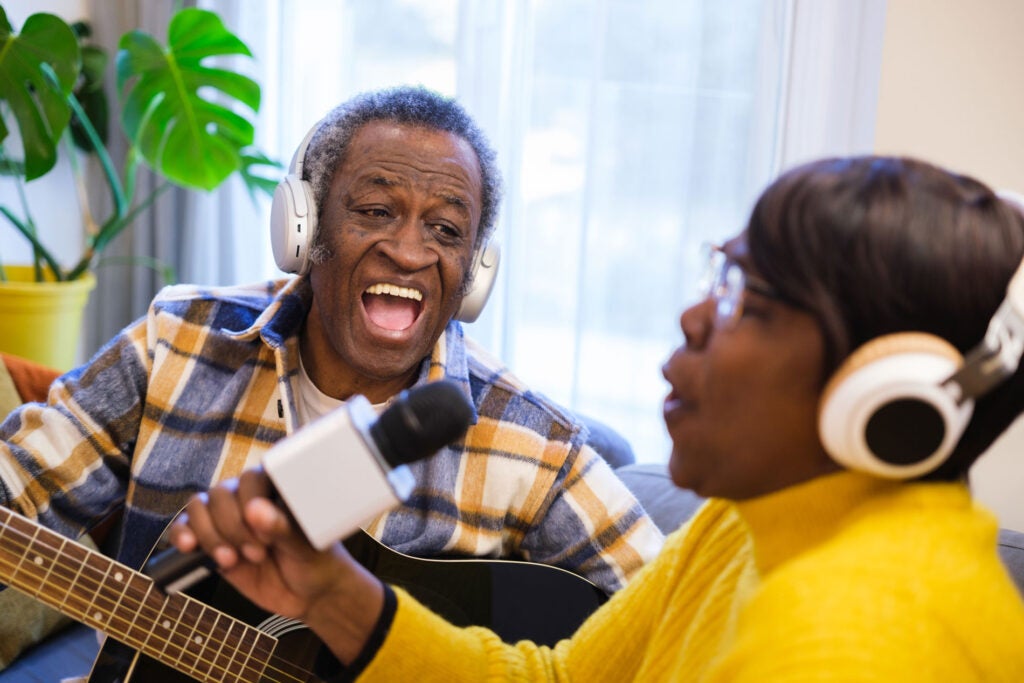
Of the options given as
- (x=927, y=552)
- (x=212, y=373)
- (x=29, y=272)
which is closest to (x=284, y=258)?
(x=212, y=373)

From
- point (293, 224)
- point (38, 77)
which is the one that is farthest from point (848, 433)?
point (38, 77)

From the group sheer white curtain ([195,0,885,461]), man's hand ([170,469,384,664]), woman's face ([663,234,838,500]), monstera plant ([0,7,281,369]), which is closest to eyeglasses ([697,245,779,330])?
woman's face ([663,234,838,500])

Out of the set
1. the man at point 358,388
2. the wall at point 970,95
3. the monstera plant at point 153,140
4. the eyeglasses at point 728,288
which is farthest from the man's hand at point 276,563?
the monstera plant at point 153,140

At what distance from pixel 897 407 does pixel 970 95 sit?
153 centimetres

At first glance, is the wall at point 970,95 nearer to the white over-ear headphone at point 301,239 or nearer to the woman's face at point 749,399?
the white over-ear headphone at point 301,239

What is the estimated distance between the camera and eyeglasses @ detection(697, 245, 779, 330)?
2.55ft

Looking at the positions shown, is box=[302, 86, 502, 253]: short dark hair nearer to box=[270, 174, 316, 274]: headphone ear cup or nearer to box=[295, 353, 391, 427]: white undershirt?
box=[270, 174, 316, 274]: headphone ear cup

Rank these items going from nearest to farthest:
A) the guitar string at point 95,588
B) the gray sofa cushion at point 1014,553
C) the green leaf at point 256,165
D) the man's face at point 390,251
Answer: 1. the guitar string at point 95,588
2. the gray sofa cushion at point 1014,553
3. the man's face at point 390,251
4. the green leaf at point 256,165

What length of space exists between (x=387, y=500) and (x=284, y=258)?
91cm

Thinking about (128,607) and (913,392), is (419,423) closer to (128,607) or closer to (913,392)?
(913,392)

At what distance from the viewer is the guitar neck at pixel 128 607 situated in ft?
3.64

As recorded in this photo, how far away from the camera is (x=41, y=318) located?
2725 mm

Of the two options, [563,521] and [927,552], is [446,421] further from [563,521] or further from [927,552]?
[563,521]

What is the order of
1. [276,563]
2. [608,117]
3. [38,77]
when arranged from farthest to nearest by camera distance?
[608,117], [38,77], [276,563]
